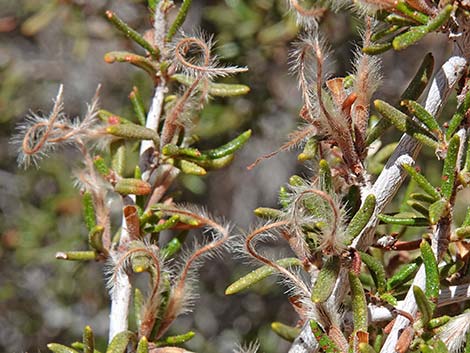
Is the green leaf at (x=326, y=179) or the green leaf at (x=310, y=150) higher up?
the green leaf at (x=310, y=150)

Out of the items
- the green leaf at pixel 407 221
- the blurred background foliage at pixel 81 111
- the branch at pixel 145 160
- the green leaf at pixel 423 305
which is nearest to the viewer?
the green leaf at pixel 423 305

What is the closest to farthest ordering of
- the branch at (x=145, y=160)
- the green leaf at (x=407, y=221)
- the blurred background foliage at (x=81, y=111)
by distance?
1. the green leaf at (x=407, y=221)
2. the branch at (x=145, y=160)
3. the blurred background foliage at (x=81, y=111)

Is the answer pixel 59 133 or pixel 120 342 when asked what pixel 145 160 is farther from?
pixel 120 342

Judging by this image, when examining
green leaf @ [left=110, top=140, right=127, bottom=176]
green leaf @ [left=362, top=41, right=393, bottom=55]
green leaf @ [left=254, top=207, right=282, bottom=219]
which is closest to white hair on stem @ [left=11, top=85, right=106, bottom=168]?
green leaf @ [left=110, top=140, right=127, bottom=176]

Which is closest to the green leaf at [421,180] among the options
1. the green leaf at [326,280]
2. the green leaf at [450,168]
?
the green leaf at [450,168]

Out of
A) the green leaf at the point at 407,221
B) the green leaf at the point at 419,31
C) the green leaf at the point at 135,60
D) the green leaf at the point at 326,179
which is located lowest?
the green leaf at the point at 407,221

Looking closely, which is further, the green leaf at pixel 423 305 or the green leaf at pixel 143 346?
the green leaf at pixel 143 346

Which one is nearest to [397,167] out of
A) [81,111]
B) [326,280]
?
[326,280]

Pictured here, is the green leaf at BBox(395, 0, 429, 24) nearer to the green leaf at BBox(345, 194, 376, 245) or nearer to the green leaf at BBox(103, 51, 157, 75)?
the green leaf at BBox(345, 194, 376, 245)

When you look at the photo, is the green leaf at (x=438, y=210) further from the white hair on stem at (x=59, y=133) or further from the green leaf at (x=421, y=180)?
the white hair on stem at (x=59, y=133)

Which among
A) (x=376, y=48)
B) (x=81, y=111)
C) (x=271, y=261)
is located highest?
(x=376, y=48)
